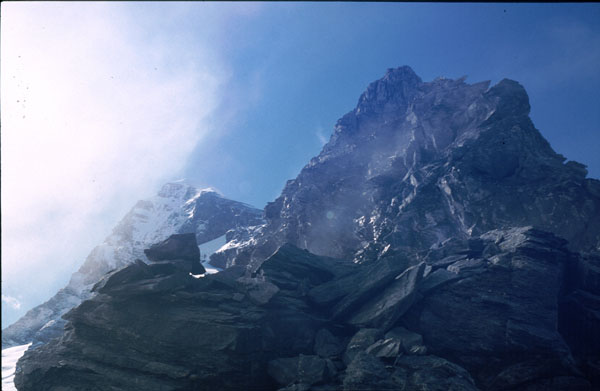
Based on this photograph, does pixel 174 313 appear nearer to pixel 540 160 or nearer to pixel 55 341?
pixel 55 341

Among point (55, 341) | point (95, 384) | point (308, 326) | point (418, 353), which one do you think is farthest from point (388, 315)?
point (55, 341)

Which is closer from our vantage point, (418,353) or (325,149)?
(418,353)

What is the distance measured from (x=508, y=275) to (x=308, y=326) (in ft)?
72.4

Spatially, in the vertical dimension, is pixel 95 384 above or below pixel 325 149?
below

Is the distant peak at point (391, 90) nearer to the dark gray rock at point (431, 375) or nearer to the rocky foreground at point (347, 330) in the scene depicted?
the rocky foreground at point (347, 330)

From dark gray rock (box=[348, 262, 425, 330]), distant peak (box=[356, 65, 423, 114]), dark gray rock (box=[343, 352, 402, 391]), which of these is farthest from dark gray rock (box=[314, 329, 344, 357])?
distant peak (box=[356, 65, 423, 114])

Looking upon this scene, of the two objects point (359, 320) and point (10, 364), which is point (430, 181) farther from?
point (10, 364)

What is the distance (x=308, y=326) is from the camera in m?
33.1

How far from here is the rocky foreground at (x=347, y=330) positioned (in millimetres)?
26656

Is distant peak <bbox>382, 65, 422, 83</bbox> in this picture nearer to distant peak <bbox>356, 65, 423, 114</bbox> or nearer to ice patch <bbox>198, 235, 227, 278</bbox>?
distant peak <bbox>356, 65, 423, 114</bbox>

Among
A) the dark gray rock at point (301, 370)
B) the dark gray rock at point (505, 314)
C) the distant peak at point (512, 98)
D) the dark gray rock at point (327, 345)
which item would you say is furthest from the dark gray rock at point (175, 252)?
the distant peak at point (512, 98)

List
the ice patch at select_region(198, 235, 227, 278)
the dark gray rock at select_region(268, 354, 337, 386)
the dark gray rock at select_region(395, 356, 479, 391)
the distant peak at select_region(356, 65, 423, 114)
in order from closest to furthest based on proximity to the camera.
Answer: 1. the dark gray rock at select_region(395, 356, 479, 391)
2. the dark gray rock at select_region(268, 354, 337, 386)
3. the distant peak at select_region(356, 65, 423, 114)
4. the ice patch at select_region(198, 235, 227, 278)

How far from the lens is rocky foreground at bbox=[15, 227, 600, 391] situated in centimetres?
2666

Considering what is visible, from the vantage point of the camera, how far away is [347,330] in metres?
33.3
